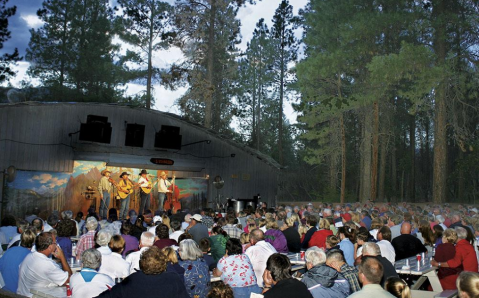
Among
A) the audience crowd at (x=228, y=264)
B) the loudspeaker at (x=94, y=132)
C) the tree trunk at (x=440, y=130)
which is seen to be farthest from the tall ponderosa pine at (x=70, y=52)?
the audience crowd at (x=228, y=264)

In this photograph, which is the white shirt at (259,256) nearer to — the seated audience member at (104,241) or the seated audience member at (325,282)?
the seated audience member at (325,282)

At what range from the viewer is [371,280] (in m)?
3.97

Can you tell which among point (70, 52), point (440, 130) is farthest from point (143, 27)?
point (440, 130)

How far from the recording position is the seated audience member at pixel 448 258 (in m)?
6.79

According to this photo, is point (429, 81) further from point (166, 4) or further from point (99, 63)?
point (99, 63)

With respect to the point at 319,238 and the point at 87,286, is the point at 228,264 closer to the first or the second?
the point at 87,286

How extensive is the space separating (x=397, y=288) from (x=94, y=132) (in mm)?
14539

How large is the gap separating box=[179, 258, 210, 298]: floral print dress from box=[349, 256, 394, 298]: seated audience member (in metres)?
1.98

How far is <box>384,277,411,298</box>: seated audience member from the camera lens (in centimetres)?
375

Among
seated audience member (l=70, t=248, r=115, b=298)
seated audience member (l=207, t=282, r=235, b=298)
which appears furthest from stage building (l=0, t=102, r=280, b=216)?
seated audience member (l=207, t=282, r=235, b=298)

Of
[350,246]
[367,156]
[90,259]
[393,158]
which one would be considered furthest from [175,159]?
[393,158]

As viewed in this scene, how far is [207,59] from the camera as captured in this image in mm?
24547

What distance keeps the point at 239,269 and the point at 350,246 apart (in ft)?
7.63

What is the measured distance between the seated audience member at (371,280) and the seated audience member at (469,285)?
52cm
